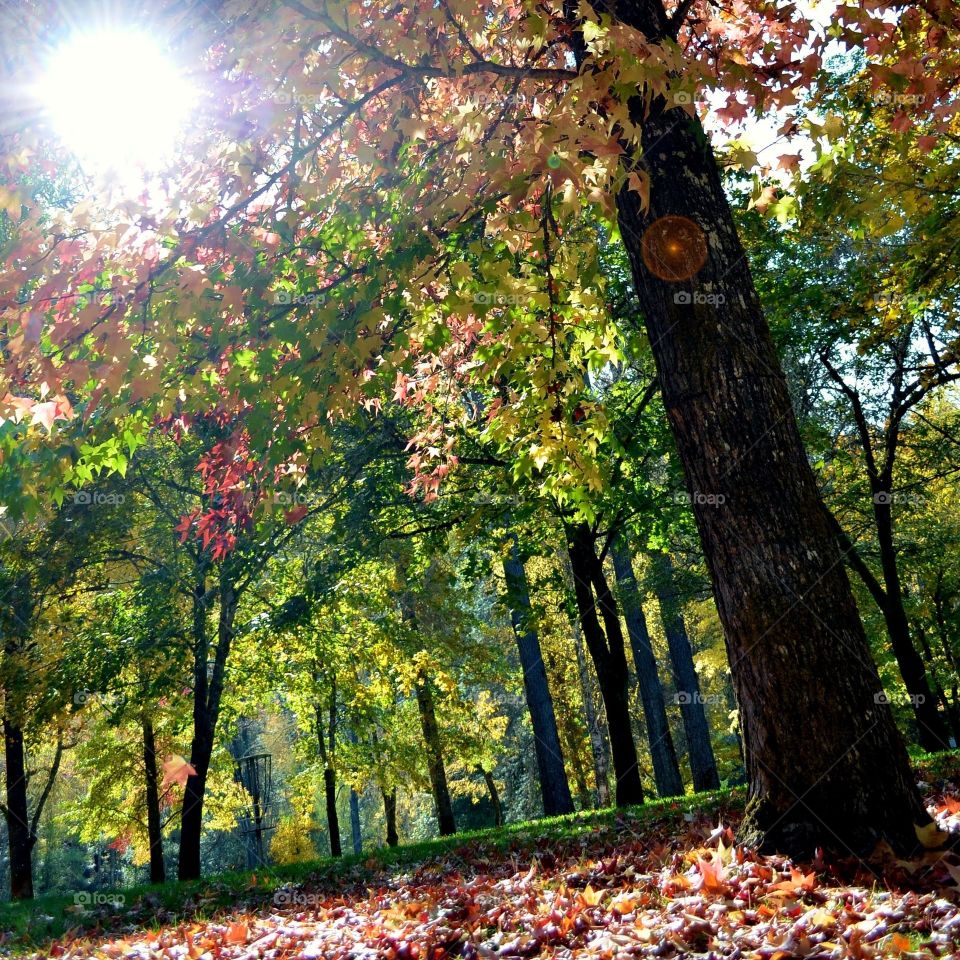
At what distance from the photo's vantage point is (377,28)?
4453 mm

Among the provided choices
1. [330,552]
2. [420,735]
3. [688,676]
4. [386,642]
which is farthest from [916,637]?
[330,552]

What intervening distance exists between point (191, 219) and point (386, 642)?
42.4 feet

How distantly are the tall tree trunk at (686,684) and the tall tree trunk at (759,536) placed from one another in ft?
40.1

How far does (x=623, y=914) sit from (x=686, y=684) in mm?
17208

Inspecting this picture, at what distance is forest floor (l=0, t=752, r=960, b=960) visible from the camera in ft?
10.4

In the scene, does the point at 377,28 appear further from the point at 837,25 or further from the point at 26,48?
the point at 837,25

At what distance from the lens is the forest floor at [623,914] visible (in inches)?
125
